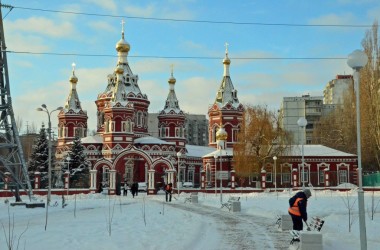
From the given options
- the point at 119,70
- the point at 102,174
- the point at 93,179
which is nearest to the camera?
the point at 93,179

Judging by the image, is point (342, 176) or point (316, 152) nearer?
point (342, 176)

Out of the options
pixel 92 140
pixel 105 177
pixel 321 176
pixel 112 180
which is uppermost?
pixel 92 140

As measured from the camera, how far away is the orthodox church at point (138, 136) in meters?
52.5

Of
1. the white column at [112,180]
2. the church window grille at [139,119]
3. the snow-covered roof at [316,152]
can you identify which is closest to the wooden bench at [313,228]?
the white column at [112,180]

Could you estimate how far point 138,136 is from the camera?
6066cm

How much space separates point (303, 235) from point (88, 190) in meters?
40.0

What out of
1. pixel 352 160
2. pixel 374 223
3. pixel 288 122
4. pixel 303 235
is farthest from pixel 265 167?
pixel 288 122

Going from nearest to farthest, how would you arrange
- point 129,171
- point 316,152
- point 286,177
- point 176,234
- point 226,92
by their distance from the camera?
1. point 176,234
2. point 286,177
3. point 316,152
4. point 129,171
5. point 226,92

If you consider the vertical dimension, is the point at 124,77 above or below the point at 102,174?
above

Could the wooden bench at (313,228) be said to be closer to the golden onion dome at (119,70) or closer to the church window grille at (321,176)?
the church window grille at (321,176)

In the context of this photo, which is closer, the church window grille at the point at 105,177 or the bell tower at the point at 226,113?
the church window grille at the point at 105,177

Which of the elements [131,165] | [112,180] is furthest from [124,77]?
[112,180]

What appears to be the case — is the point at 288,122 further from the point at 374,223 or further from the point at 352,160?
the point at 374,223

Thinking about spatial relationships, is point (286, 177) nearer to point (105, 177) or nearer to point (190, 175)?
point (190, 175)
